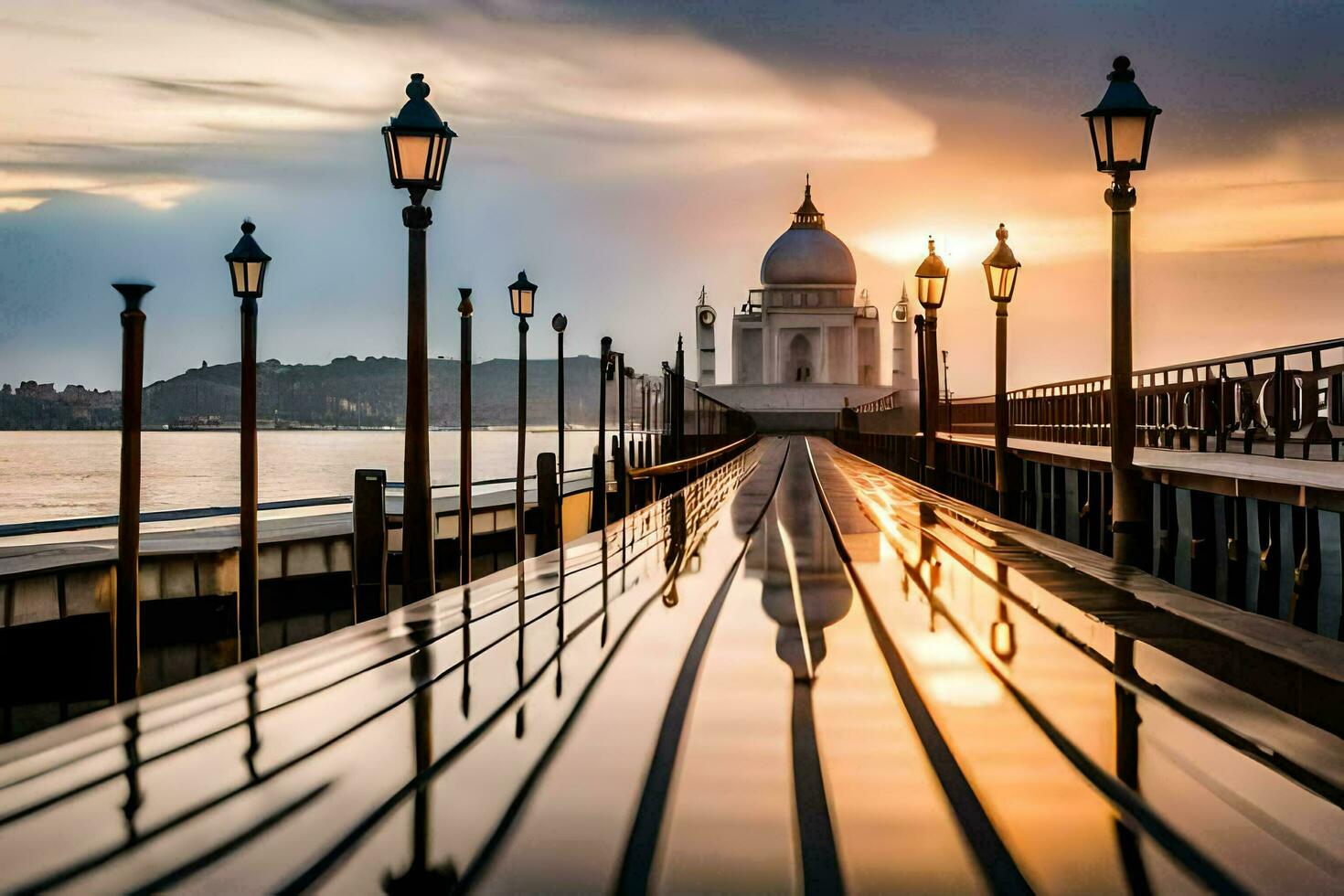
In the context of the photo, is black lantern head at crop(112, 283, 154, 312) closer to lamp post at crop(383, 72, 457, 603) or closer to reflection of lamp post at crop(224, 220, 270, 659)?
reflection of lamp post at crop(224, 220, 270, 659)

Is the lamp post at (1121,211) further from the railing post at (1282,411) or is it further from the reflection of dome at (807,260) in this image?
the reflection of dome at (807,260)

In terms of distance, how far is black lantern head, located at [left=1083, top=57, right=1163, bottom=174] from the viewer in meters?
8.47

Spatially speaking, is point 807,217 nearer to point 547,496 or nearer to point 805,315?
point 805,315

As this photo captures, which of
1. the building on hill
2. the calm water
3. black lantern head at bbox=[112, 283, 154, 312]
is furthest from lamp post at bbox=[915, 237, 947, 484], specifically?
the building on hill

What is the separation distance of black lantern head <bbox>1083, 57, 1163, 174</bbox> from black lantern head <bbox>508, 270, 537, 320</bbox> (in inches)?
678

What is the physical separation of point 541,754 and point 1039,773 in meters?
1.16

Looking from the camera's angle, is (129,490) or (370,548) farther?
(370,548)

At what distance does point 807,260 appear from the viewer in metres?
106

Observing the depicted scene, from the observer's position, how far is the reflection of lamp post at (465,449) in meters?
18.3

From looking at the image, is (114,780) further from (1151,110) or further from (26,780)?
(1151,110)

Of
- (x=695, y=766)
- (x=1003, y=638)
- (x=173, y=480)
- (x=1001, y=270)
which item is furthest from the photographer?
(x=173, y=480)

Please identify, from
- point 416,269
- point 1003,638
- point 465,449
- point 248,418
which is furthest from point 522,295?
point 1003,638

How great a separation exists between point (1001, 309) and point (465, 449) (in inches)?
372

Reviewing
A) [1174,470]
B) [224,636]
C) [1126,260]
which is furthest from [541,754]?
[224,636]
